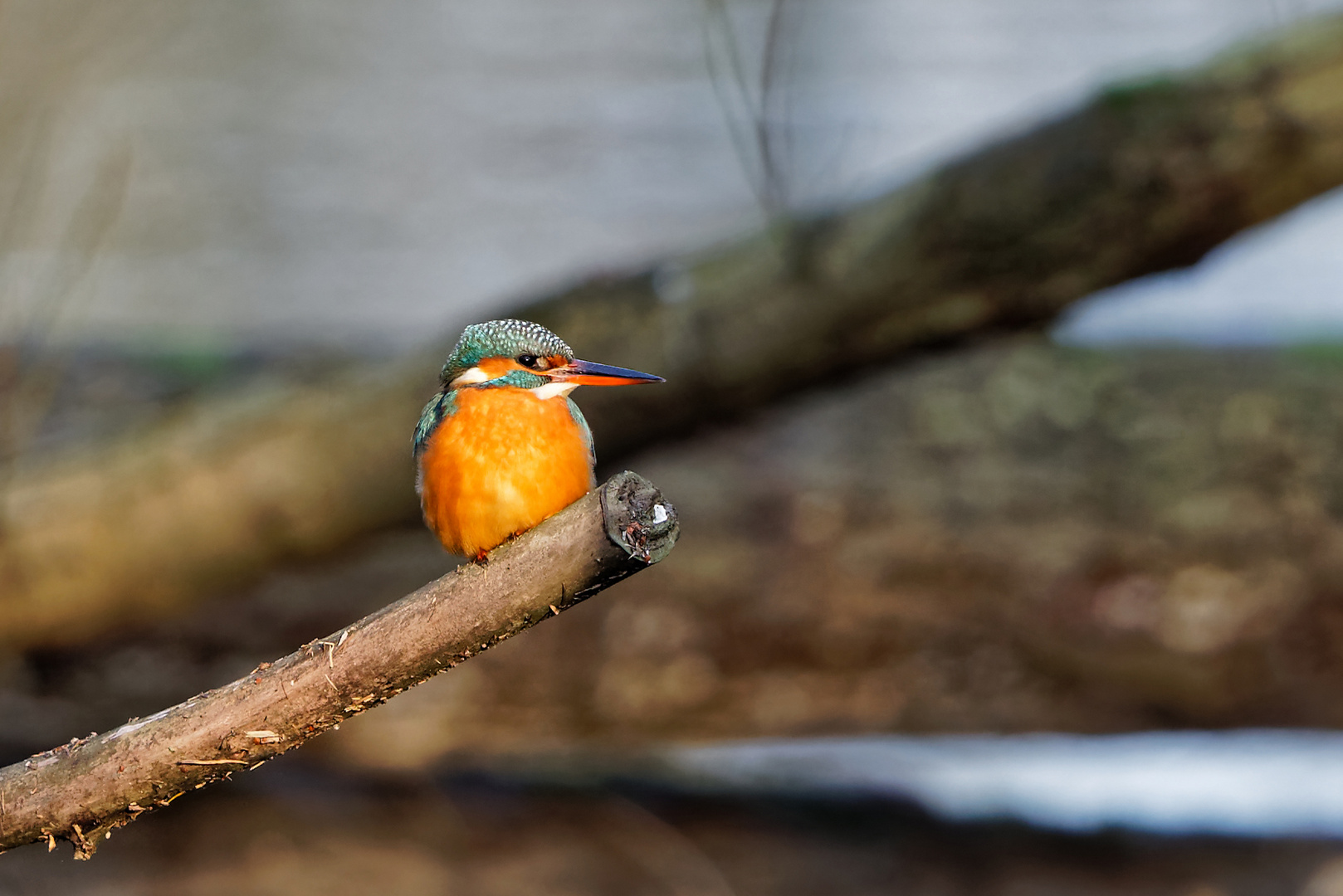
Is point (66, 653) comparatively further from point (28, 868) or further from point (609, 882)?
point (609, 882)

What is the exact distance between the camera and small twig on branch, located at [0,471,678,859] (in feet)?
2.61

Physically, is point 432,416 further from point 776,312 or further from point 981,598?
point 981,598

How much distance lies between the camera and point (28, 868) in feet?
10.2

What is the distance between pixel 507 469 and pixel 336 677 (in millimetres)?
208

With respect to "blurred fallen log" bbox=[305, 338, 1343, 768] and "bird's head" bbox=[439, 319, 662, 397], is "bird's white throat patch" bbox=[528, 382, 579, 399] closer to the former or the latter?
"bird's head" bbox=[439, 319, 662, 397]

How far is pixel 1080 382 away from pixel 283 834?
8.64ft

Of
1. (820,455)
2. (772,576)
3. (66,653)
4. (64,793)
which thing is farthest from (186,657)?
(64,793)

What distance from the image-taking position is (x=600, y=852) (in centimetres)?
324

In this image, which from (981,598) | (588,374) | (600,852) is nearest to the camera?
(588,374)

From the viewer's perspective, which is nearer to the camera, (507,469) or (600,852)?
(507,469)

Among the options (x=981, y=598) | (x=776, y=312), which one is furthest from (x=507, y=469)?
(x=981, y=598)

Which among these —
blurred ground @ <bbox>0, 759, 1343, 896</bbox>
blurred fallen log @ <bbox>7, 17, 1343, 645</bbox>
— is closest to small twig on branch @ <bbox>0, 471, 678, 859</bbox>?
blurred fallen log @ <bbox>7, 17, 1343, 645</bbox>

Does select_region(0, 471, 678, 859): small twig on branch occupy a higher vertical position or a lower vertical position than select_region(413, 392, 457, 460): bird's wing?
lower

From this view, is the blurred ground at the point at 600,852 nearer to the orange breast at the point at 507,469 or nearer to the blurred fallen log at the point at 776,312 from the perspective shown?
the blurred fallen log at the point at 776,312
